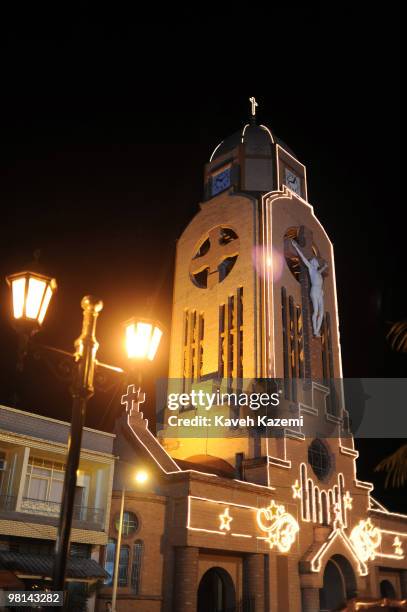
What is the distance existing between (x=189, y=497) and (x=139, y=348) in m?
18.4

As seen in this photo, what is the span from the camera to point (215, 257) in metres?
43.7

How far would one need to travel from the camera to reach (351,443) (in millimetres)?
40656

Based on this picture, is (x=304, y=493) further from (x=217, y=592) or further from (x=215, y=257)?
(x=215, y=257)

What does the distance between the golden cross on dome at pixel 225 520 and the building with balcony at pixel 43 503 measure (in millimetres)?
5798

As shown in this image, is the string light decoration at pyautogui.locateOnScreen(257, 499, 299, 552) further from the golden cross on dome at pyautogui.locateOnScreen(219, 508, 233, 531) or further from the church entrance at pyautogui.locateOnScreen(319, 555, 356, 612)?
the church entrance at pyautogui.locateOnScreen(319, 555, 356, 612)

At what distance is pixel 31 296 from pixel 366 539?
34418 millimetres

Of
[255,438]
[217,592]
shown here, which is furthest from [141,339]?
[255,438]

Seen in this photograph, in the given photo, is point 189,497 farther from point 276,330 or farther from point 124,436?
point 276,330

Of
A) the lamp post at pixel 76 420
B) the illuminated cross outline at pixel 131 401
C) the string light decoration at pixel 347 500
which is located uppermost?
the illuminated cross outline at pixel 131 401

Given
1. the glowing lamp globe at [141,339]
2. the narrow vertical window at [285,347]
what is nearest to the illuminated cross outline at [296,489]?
the narrow vertical window at [285,347]

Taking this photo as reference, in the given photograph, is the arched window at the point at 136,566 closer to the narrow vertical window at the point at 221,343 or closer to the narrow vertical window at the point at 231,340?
the narrow vertical window at the point at 231,340

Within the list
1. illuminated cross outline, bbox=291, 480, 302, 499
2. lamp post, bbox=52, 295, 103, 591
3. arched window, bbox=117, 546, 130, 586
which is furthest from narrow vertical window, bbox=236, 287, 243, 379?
lamp post, bbox=52, 295, 103, 591

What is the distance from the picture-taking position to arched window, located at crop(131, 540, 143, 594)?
981 inches

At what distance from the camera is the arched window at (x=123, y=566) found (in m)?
24.6
